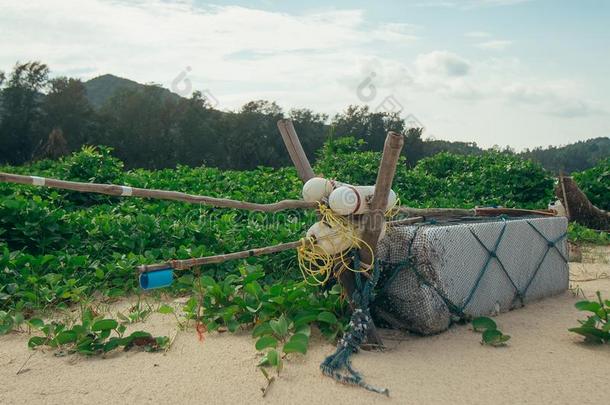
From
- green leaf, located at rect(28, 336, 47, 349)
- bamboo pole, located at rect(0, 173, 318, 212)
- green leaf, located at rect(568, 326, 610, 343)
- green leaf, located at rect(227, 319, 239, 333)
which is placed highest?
bamboo pole, located at rect(0, 173, 318, 212)

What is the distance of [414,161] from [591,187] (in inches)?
653

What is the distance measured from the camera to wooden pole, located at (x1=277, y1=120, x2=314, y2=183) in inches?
135

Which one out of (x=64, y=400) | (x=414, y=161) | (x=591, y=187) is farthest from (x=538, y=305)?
(x=414, y=161)

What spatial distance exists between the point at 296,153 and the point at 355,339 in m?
1.16

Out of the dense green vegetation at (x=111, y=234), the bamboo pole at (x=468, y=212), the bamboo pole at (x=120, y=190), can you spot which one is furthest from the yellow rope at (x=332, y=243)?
the dense green vegetation at (x=111, y=234)

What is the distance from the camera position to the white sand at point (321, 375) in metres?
2.43

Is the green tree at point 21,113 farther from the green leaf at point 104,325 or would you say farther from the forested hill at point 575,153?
the forested hill at point 575,153

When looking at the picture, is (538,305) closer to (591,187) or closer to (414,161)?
(591,187)

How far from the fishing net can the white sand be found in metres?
0.12

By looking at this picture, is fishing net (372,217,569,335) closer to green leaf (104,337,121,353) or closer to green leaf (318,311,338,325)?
green leaf (318,311,338,325)

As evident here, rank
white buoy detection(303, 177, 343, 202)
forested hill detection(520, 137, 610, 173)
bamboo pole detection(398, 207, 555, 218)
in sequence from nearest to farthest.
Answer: white buoy detection(303, 177, 343, 202) → bamboo pole detection(398, 207, 555, 218) → forested hill detection(520, 137, 610, 173)

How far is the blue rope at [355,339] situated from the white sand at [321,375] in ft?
0.13

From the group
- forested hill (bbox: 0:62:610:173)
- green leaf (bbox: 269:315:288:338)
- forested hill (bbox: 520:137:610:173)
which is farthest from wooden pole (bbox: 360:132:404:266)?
forested hill (bbox: 520:137:610:173)

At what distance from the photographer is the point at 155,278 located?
272cm
